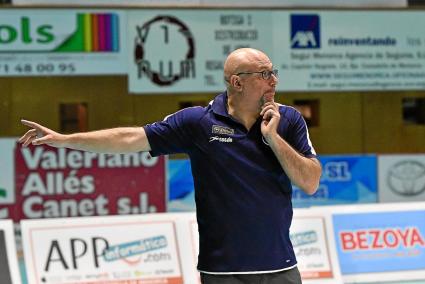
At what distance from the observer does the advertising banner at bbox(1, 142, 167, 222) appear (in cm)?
1123

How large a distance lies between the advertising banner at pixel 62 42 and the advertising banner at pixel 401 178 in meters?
4.11

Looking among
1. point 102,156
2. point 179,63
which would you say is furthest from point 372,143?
point 102,156

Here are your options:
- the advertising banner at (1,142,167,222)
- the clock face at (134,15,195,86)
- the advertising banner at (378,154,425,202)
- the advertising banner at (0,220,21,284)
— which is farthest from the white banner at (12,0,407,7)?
the advertising banner at (0,220,21,284)

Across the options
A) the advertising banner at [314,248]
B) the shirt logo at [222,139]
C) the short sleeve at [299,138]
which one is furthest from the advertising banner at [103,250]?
the short sleeve at [299,138]

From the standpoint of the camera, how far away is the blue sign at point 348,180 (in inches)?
479

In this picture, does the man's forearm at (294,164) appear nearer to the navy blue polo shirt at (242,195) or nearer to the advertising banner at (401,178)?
the navy blue polo shirt at (242,195)

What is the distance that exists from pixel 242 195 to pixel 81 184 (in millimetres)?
7810

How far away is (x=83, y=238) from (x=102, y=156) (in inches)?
147

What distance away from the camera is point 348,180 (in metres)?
12.2

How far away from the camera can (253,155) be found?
3.84m

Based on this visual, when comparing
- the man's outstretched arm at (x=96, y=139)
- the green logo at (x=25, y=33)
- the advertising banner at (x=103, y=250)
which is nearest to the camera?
the man's outstretched arm at (x=96, y=139)

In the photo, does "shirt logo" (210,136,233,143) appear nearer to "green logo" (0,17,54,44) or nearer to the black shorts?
the black shorts

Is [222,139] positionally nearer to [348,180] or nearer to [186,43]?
[186,43]

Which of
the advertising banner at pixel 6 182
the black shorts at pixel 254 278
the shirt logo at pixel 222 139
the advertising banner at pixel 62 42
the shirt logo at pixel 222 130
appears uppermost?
the advertising banner at pixel 62 42
